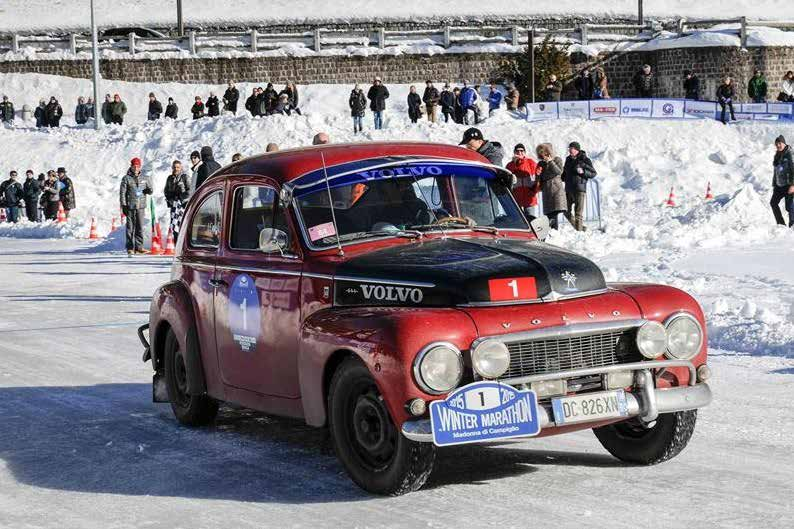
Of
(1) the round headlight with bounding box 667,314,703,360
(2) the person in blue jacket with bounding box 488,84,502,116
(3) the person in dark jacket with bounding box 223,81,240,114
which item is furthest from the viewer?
(3) the person in dark jacket with bounding box 223,81,240,114

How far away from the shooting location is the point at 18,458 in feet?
27.4

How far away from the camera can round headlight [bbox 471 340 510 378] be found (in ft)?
22.0

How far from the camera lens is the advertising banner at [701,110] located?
43.4 metres

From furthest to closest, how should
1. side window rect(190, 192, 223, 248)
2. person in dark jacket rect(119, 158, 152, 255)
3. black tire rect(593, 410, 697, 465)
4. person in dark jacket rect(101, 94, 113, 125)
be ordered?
person in dark jacket rect(101, 94, 113, 125) < person in dark jacket rect(119, 158, 152, 255) < side window rect(190, 192, 223, 248) < black tire rect(593, 410, 697, 465)

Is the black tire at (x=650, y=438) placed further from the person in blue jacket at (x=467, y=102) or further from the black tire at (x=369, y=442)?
the person in blue jacket at (x=467, y=102)

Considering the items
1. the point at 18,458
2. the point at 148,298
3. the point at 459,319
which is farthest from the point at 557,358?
the point at 148,298

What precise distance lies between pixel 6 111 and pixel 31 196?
557 inches

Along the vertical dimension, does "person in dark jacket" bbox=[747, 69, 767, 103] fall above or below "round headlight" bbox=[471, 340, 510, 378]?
above

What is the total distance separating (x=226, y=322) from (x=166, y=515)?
1.92m

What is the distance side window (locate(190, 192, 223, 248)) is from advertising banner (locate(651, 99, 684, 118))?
35742 mm

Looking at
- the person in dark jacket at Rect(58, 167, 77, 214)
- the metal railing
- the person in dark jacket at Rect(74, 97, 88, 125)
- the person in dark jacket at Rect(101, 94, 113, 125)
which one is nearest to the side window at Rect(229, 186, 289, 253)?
the person in dark jacket at Rect(58, 167, 77, 214)

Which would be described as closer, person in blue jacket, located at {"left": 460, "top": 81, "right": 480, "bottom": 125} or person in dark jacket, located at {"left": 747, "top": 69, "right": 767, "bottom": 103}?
person in blue jacket, located at {"left": 460, "top": 81, "right": 480, "bottom": 125}

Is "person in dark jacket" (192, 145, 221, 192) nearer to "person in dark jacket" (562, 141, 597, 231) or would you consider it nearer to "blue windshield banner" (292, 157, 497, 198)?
"person in dark jacket" (562, 141, 597, 231)

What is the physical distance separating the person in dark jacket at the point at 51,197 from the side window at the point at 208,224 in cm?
2770
